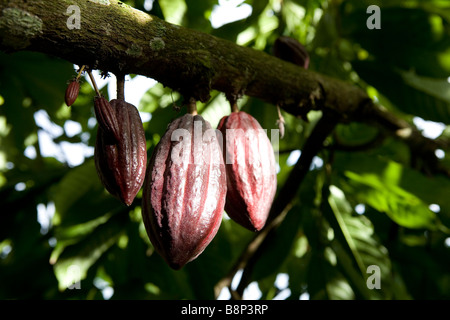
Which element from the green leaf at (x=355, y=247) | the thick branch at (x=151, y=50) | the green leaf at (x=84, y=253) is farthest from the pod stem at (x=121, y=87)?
the green leaf at (x=355, y=247)

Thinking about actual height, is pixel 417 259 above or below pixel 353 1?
below

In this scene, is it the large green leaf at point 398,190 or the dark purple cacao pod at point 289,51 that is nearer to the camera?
the dark purple cacao pod at point 289,51

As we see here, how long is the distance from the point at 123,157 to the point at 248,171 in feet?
0.91

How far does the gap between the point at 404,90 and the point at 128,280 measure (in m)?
1.38

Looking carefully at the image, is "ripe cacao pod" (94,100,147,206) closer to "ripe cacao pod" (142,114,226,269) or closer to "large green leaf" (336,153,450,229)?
"ripe cacao pod" (142,114,226,269)

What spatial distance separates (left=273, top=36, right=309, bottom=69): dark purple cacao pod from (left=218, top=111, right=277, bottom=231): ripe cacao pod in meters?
0.39

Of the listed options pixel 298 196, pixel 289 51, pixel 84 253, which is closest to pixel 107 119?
pixel 289 51

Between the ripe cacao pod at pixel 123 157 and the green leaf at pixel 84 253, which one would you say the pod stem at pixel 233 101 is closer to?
the ripe cacao pod at pixel 123 157

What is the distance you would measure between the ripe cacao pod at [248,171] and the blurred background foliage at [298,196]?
0.53 m

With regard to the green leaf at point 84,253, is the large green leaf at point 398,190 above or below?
above

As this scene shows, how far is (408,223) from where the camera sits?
174 centimetres

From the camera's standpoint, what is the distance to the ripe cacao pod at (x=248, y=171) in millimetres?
1022

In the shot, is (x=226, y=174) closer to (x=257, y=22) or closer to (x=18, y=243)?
(x=257, y=22)
